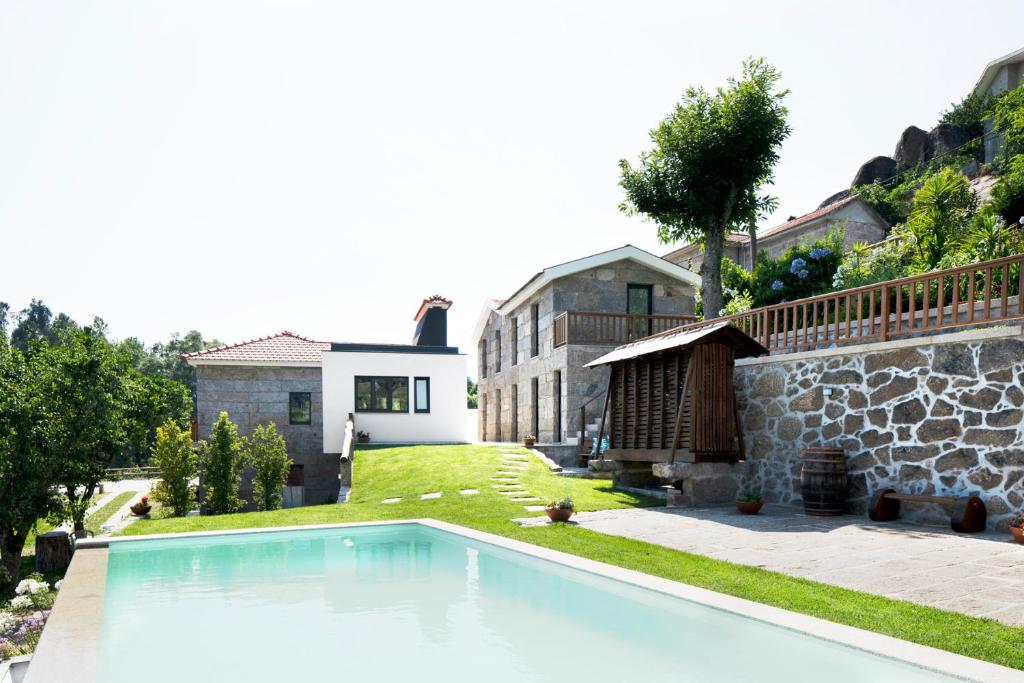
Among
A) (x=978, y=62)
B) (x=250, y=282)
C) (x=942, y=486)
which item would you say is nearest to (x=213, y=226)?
(x=250, y=282)

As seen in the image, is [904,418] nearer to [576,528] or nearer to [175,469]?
[576,528]

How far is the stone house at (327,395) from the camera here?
23.5 metres

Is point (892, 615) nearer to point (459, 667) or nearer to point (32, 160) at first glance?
point (459, 667)

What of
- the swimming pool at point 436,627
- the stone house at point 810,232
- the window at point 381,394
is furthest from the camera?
the stone house at point 810,232

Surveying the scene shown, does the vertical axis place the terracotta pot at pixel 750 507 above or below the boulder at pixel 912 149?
below

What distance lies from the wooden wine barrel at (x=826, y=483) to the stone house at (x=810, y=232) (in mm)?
20974

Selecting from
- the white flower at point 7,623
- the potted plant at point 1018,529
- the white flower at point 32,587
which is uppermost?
the potted plant at point 1018,529

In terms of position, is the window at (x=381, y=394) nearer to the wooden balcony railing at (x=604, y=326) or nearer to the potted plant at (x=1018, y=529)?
the wooden balcony railing at (x=604, y=326)

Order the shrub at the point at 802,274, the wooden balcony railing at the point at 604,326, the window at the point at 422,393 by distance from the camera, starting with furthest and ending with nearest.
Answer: the window at the point at 422,393 < the wooden balcony railing at the point at 604,326 < the shrub at the point at 802,274

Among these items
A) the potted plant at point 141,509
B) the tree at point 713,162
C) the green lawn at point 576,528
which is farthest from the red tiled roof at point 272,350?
the tree at point 713,162

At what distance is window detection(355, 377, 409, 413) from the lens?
2423 centimetres

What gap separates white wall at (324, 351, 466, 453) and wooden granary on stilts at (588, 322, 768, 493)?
11054mm

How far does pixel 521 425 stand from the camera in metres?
25.3

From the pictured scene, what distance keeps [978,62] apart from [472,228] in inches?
1161
